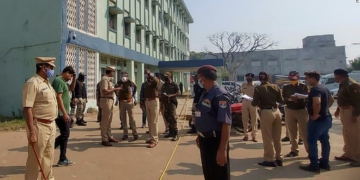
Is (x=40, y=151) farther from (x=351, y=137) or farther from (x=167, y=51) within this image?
(x=167, y=51)

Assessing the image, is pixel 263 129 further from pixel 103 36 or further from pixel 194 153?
pixel 103 36

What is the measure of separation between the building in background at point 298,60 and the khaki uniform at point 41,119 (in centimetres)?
5306

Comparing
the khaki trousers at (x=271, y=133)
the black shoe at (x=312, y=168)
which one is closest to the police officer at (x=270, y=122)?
the khaki trousers at (x=271, y=133)

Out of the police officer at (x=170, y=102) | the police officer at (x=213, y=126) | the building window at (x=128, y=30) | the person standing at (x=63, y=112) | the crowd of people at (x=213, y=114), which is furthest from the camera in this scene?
the building window at (x=128, y=30)

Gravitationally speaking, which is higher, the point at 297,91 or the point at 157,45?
the point at 157,45

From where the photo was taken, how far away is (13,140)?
6.43 m

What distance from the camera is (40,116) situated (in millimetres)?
3234

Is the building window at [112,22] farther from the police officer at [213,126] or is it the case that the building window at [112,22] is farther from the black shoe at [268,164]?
the police officer at [213,126]

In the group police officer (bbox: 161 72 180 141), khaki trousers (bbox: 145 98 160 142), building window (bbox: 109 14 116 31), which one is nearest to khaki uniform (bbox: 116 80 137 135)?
khaki trousers (bbox: 145 98 160 142)

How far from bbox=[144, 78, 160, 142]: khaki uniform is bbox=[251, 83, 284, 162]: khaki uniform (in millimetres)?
2326

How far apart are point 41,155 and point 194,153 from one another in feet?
10.0

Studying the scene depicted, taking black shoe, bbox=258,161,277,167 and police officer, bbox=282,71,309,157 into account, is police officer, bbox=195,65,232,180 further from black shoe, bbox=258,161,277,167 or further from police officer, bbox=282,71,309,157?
police officer, bbox=282,71,309,157

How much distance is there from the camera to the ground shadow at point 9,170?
13.3ft

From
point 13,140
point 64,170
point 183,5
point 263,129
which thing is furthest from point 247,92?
point 183,5
